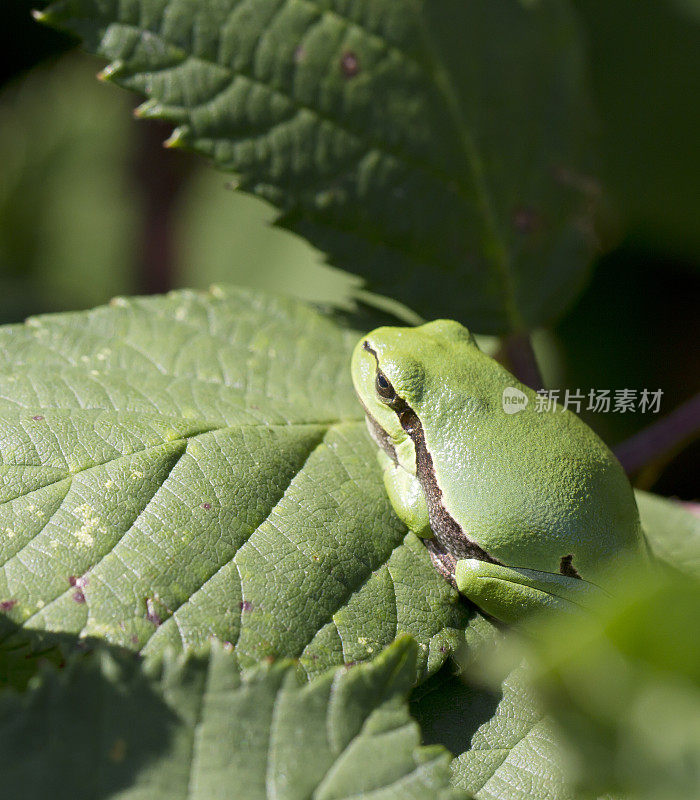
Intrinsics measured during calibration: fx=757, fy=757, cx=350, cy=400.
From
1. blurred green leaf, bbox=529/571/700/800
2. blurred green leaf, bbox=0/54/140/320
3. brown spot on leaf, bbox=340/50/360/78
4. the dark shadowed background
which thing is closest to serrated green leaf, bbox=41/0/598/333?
brown spot on leaf, bbox=340/50/360/78

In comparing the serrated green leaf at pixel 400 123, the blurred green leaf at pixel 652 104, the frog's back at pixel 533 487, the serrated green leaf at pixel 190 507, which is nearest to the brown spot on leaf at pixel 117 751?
the serrated green leaf at pixel 190 507

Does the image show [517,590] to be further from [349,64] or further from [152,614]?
[349,64]

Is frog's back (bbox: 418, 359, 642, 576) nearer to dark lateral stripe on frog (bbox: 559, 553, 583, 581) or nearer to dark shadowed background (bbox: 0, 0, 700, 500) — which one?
dark lateral stripe on frog (bbox: 559, 553, 583, 581)

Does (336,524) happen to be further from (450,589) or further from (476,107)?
(476,107)

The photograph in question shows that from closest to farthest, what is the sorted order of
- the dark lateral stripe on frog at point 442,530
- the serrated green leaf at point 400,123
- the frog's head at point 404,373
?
1. the dark lateral stripe on frog at point 442,530
2. the frog's head at point 404,373
3. the serrated green leaf at point 400,123

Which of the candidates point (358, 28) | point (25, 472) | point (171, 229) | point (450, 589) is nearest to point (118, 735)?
point (25, 472)

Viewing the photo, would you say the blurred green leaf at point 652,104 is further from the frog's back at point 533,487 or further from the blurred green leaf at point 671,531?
the frog's back at point 533,487

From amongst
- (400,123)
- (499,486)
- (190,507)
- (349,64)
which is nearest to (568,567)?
(499,486)
